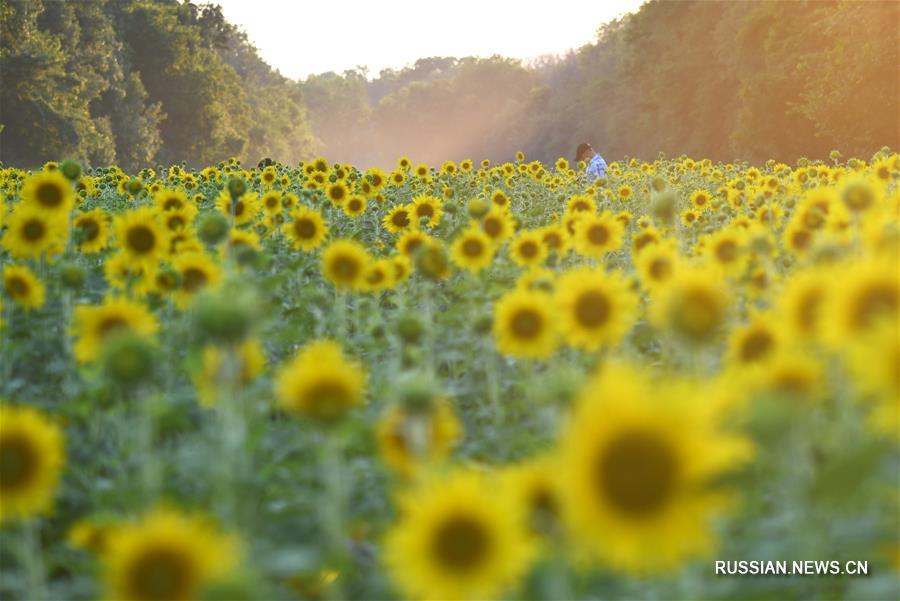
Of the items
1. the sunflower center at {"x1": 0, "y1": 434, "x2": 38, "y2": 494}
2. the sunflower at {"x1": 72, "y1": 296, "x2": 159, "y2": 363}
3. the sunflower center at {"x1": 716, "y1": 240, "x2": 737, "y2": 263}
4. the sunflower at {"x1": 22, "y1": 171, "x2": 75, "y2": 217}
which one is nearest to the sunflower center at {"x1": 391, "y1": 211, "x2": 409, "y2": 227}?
the sunflower at {"x1": 22, "y1": 171, "x2": 75, "y2": 217}

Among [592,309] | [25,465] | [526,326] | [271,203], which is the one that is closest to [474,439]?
[526,326]

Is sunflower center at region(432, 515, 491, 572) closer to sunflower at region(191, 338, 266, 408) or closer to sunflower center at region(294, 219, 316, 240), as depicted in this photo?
sunflower at region(191, 338, 266, 408)

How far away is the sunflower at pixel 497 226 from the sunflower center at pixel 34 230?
240 centimetres

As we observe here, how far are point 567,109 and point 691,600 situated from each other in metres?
52.4

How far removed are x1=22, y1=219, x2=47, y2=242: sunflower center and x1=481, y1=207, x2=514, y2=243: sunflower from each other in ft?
7.88

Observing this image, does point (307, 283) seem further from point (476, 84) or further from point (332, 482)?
point (476, 84)

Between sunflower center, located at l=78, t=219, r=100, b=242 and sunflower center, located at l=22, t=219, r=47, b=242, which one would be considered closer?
sunflower center, located at l=22, t=219, r=47, b=242

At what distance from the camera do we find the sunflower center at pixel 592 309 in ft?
10.3

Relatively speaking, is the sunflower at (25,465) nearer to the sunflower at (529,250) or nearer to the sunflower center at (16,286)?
the sunflower center at (16,286)

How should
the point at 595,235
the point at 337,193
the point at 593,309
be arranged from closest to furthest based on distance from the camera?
1. the point at 593,309
2. the point at 595,235
3. the point at 337,193

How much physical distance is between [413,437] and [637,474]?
2.01 ft

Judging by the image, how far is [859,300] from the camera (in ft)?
7.06

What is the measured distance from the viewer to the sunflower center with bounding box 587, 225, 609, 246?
17.4 ft

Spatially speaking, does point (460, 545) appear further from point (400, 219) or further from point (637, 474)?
point (400, 219)
